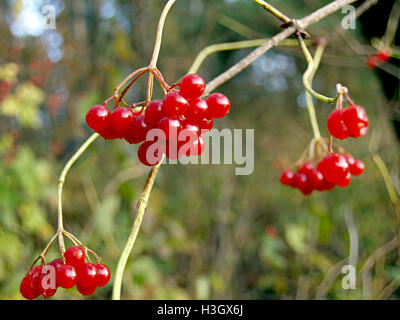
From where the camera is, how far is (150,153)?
0.60m

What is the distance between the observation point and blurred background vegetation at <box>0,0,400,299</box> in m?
2.21

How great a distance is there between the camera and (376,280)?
2096 millimetres

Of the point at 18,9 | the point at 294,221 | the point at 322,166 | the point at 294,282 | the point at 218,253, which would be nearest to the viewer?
the point at 322,166

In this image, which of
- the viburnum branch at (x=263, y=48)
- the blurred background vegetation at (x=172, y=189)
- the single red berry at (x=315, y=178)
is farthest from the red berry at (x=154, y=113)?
the blurred background vegetation at (x=172, y=189)

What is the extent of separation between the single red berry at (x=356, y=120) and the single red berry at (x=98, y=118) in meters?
0.50

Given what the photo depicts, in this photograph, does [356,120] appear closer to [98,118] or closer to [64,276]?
[98,118]

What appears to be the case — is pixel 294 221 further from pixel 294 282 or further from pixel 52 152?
pixel 52 152

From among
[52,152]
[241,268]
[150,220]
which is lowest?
[241,268]

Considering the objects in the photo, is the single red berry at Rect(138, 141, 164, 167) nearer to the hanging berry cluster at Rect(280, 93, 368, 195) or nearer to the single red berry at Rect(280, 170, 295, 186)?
the hanging berry cluster at Rect(280, 93, 368, 195)

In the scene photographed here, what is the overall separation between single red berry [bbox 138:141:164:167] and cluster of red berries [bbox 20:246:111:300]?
24 centimetres

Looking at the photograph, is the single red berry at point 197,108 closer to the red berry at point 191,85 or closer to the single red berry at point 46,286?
the red berry at point 191,85

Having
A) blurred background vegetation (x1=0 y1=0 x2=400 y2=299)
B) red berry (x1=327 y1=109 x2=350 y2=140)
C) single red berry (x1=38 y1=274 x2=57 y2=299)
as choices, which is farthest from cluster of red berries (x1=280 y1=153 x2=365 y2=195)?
blurred background vegetation (x1=0 y1=0 x2=400 y2=299)
